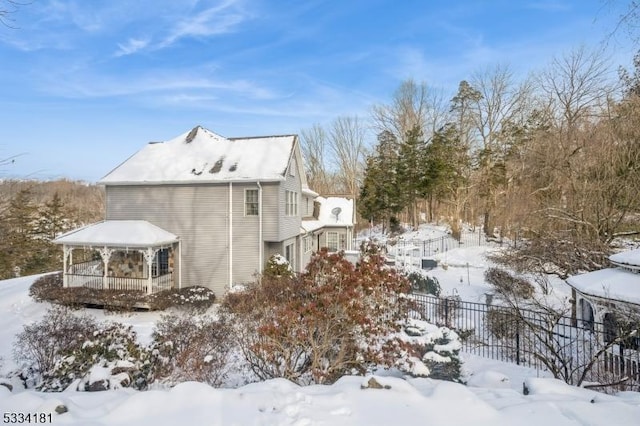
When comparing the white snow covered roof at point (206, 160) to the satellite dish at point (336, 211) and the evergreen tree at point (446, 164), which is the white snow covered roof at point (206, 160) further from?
the evergreen tree at point (446, 164)

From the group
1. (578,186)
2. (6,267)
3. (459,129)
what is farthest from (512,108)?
(6,267)

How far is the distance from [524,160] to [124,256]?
1927 cm

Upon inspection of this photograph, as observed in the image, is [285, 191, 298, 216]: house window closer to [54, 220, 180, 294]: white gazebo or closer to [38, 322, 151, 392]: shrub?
[54, 220, 180, 294]: white gazebo

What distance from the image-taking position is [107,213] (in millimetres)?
16344

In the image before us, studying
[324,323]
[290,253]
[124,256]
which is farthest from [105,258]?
[324,323]

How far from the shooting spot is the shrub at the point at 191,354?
545 cm

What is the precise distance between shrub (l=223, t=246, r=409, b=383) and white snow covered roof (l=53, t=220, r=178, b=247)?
941 cm

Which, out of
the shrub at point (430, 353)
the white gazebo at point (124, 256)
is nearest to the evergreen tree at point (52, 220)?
the white gazebo at point (124, 256)

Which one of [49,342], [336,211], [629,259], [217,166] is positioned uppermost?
[217,166]

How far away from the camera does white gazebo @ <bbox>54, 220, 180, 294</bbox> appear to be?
45.6 ft

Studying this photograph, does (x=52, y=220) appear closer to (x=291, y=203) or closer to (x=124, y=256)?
(x=124, y=256)

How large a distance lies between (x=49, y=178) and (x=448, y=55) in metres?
18.1

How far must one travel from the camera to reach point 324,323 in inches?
225

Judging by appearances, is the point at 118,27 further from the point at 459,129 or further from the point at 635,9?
the point at 459,129
